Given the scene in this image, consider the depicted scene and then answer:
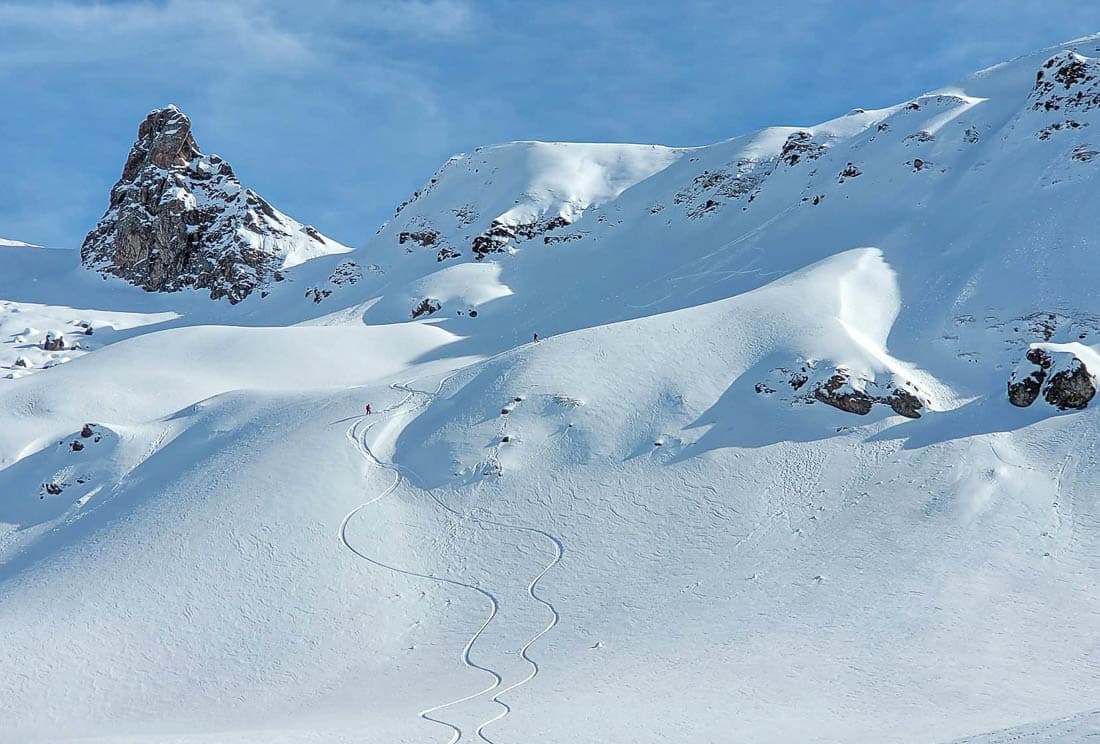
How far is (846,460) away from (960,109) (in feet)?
142

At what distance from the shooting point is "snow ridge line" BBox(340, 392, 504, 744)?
21625mm

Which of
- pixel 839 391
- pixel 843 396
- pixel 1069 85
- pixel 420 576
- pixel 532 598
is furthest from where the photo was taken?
pixel 1069 85

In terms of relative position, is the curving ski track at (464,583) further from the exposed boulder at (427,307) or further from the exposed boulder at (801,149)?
the exposed boulder at (801,149)

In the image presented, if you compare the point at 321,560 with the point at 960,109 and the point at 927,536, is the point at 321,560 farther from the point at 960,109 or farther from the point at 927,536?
the point at 960,109

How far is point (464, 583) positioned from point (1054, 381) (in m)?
22.6

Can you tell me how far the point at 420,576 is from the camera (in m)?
29.8

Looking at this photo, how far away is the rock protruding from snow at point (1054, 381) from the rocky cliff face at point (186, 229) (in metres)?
67.0

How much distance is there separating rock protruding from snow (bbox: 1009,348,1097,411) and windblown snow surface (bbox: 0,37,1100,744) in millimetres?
948

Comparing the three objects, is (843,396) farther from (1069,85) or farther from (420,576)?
(1069,85)

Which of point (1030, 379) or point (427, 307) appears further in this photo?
point (427, 307)

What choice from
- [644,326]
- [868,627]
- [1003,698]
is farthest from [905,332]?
[1003,698]

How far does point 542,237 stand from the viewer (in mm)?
80375

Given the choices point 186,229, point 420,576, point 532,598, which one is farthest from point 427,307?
Answer: point 532,598

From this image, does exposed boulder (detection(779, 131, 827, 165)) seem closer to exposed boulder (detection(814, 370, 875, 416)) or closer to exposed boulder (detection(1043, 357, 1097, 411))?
exposed boulder (detection(814, 370, 875, 416))
